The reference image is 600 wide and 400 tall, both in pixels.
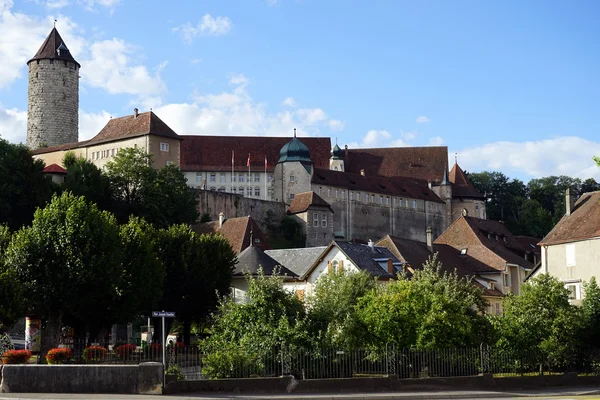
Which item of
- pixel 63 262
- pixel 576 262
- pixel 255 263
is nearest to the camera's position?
pixel 63 262

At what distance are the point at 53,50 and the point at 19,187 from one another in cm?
5430

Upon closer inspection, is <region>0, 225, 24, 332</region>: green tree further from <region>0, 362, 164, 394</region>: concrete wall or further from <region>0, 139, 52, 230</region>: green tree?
<region>0, 139, 52, 230</region>: green tree

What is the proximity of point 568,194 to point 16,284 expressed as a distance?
29.7 meters

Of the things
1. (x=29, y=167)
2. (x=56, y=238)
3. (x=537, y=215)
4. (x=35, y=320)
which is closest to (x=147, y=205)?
(x=29, y=167)

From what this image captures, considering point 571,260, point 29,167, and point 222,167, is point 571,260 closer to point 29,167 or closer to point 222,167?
point 29,167

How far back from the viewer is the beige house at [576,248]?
50.1 meters

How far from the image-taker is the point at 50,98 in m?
127

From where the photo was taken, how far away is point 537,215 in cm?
14200

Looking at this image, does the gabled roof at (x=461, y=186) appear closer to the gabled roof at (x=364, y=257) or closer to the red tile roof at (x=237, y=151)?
the red tile roof at (x=237, y=151)

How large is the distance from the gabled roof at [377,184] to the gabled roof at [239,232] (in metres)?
38.1

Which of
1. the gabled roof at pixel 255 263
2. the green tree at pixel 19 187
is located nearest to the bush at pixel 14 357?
the gabled roof at pixel 255 263

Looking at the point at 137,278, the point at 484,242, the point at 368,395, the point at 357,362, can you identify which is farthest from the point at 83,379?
the point at 484,242

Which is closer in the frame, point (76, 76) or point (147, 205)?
point (147, 205)

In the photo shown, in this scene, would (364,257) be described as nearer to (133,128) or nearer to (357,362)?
(357,362)
